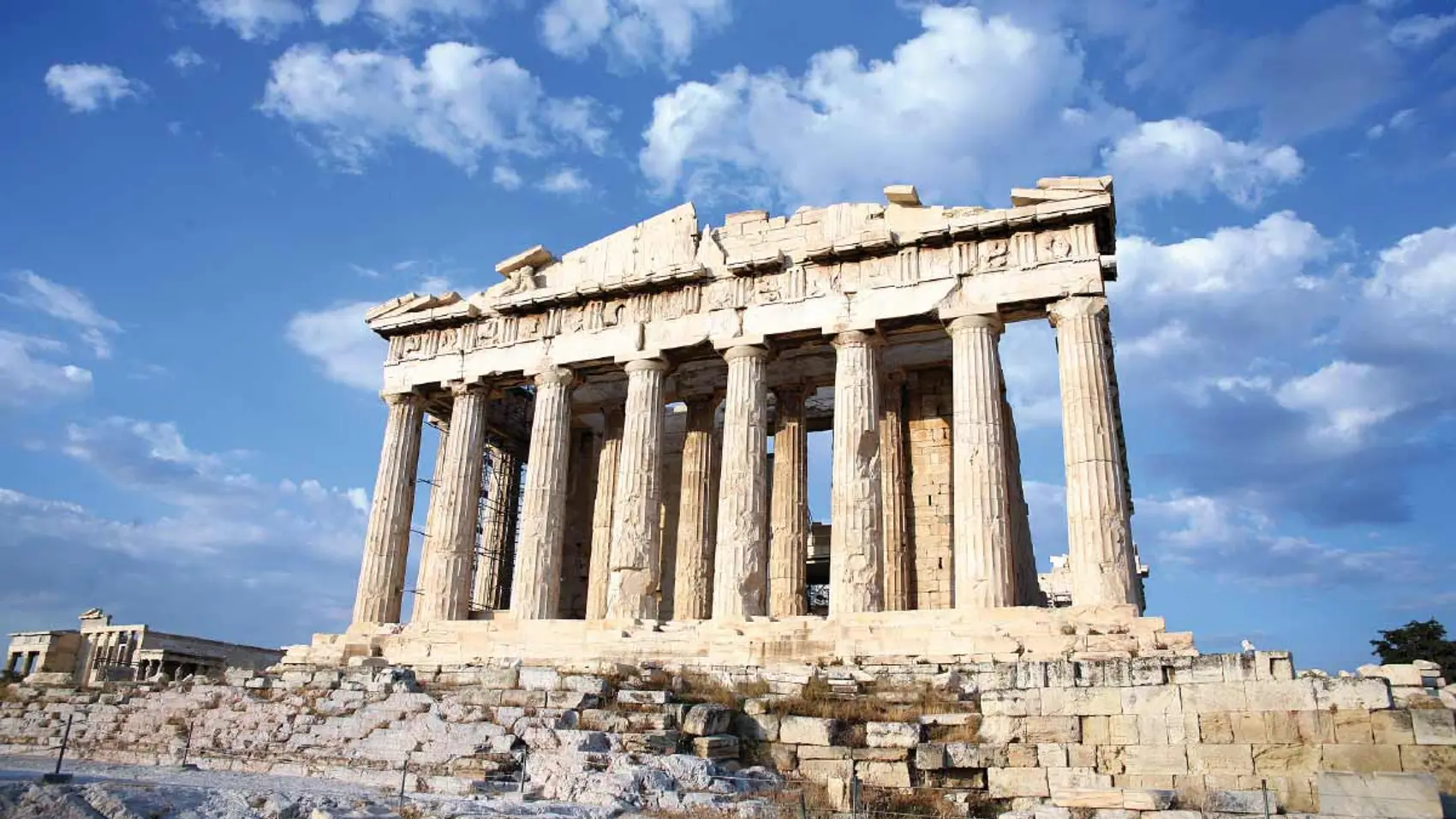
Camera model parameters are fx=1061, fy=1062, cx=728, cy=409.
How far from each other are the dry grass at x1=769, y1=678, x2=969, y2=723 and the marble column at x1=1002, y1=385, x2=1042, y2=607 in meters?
9.89

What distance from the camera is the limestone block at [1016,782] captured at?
1200cm

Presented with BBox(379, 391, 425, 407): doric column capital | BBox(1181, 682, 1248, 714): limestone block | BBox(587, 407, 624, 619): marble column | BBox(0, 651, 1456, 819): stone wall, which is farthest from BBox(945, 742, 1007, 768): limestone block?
BBox(379, 391, 425, 407): doric column capital

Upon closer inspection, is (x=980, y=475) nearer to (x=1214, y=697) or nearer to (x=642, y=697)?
(x=1214, y=697)

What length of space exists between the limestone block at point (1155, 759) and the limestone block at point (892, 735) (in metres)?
2.40

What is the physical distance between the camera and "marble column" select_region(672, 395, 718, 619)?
24.5m

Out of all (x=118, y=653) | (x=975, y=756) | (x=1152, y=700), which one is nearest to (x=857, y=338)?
(x=1152, y=700)

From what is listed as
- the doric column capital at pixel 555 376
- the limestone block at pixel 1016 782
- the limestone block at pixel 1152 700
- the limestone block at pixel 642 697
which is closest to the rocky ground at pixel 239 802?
the limestone block at pixel 1016 782

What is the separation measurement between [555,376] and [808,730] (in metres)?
13.9

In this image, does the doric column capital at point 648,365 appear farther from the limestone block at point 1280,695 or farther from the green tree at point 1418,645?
the green tree at point 1418,645

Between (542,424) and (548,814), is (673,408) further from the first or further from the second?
(548,814)

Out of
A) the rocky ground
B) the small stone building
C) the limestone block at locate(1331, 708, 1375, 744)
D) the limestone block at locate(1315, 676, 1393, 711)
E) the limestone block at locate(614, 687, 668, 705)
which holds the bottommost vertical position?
the rocky ground

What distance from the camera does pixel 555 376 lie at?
2506cm

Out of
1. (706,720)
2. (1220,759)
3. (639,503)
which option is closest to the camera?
(1220,759)

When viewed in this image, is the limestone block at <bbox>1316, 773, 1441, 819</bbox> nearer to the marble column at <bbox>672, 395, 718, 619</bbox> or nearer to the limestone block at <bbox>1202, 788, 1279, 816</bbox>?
the limestone block at <bbox>1202, 788, 1279, 816</bbox>
